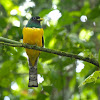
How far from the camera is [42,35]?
320cm

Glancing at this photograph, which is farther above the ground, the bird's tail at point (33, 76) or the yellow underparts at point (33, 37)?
the yellow underparts at point (33, 37)

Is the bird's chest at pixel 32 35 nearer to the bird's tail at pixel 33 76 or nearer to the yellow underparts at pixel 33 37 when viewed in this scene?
the yellow underparts at pixel 33 37

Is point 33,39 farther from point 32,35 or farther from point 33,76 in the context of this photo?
point 33,76

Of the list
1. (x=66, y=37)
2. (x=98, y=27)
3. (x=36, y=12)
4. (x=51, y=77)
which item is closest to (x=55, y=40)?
(x=66, y=37)

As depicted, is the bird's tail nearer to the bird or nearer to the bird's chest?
the bird

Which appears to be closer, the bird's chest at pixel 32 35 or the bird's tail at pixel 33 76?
the bird's tail at pixel 33 76

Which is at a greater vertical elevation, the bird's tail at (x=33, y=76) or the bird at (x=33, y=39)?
the bird at (x=33, y=39)

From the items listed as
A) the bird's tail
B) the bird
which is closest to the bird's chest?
the bird

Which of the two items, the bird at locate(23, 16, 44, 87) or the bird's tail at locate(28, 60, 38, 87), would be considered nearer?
the bird's tail at locate(28, 60, 38, 87)

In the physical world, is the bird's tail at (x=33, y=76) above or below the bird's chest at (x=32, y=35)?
below

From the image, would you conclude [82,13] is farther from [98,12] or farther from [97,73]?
[97,73]

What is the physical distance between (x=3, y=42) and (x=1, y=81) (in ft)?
3.76

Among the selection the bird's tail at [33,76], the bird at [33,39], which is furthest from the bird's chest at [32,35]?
the bird's tail at [33,76]

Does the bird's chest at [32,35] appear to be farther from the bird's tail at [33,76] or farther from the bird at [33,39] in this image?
the bird's tail at [33,76]
